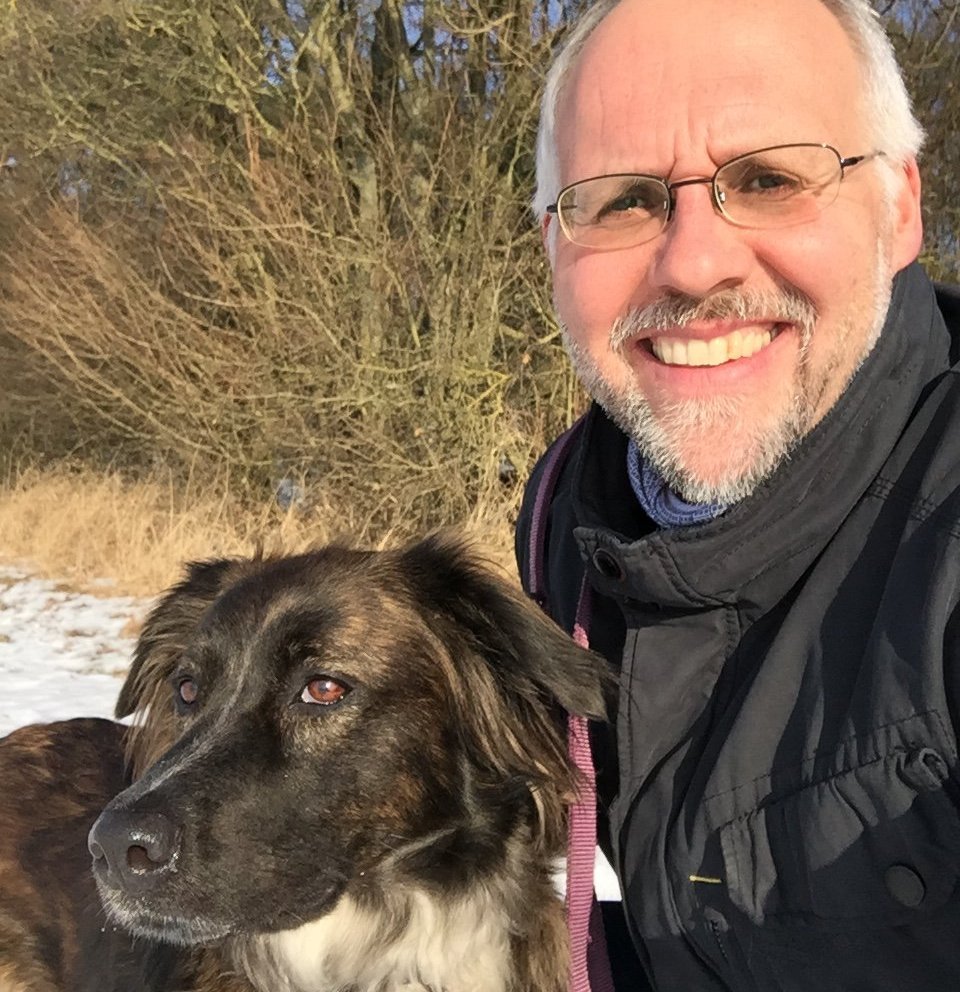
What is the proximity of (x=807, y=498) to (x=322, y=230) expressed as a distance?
7703mm

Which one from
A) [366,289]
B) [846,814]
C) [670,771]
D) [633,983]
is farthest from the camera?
[366,289]

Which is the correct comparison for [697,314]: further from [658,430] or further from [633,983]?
[633,983]

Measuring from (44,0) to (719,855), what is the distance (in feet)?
33.9

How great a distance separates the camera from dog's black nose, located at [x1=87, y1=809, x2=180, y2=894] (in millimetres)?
1821

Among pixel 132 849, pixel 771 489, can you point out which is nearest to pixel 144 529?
pixel 132 849

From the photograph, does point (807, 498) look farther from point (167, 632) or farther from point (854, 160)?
point (167, 632)

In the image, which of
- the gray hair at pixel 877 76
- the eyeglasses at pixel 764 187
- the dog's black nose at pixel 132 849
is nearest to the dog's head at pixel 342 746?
the dog's black nose at pixel 132 849

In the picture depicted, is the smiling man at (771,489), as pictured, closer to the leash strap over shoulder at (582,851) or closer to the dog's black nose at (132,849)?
the leash strap over shoulder at (582,851)

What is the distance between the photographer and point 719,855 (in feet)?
5.25

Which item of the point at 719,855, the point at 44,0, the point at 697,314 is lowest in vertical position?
the point at 719,855

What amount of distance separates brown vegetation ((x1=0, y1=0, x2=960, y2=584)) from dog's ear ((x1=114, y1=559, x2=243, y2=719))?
5.78 metres

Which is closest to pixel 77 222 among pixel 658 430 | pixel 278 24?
pixel 278 24

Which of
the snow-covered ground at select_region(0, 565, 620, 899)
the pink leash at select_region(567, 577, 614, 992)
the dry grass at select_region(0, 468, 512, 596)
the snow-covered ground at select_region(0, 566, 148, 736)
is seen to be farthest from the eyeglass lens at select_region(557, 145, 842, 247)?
the dry grass at select_region(0, 468, 512, 596)

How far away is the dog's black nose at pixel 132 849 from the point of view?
182 centimetres
